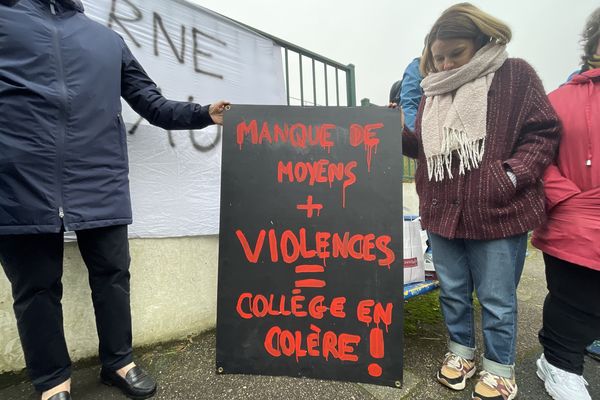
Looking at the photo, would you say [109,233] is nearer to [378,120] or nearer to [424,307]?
[378,120]

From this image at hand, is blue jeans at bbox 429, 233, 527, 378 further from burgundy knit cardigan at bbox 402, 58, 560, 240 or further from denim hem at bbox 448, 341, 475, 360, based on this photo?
burgundy knit cardigan at bbox 402, 58, 560, 240

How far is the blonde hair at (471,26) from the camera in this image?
1317 millimetres

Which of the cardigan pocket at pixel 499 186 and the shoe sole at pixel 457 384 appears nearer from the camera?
the cardigan pocket at pixel 499 186

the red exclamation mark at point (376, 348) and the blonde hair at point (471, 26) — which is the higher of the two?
the blonde hair at point (471, 26)

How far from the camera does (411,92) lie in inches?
68.2

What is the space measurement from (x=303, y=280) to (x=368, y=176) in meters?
0.54

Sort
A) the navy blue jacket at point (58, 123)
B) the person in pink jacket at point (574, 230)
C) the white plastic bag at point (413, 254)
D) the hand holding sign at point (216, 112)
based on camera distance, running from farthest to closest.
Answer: the white plastic bag at point (413, 254), the hand holding sign at point (216, 112), the person in pink jacket at point (574, 230), the navy blue jacket at point (58, 123)

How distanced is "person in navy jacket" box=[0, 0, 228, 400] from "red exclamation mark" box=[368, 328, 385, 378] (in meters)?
1.03

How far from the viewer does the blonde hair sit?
1.32 metres

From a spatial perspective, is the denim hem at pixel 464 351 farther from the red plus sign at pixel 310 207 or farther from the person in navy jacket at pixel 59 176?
the person in navy jacket at pixel 59 176

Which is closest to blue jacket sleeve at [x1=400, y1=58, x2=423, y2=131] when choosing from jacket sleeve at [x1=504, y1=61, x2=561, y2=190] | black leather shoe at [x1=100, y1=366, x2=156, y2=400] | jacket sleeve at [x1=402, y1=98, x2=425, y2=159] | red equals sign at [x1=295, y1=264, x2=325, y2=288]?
jacket sleeve at [x1=402, y1=98, x2=425, y2=159]

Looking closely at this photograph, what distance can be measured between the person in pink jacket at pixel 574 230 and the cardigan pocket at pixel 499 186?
0.22 m

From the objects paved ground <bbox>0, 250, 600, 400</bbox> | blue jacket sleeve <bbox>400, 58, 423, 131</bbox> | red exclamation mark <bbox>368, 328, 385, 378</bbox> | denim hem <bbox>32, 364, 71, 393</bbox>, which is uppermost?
blue jacket sleeve <bbox>400, 58, 423, 131</bbox>

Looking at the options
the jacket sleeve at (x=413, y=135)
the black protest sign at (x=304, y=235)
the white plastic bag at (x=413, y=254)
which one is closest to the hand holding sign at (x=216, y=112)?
the black protest sign at (x=304, y=235)
